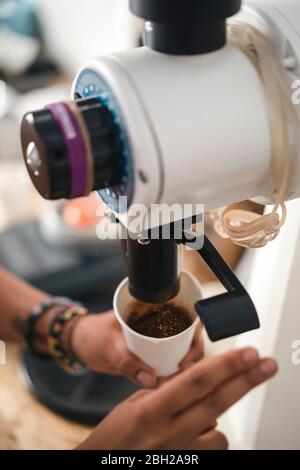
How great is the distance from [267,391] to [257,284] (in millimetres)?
115

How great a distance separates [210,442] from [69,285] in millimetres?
451

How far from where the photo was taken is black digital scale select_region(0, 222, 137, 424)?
87 cm

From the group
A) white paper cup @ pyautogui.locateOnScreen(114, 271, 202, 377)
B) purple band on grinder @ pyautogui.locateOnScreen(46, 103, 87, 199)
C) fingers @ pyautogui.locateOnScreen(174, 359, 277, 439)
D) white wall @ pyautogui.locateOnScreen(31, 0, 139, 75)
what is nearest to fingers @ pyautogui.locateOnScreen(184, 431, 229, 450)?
fingers @ pyautogui.locateOnScreen(174, 359, 277, 439)

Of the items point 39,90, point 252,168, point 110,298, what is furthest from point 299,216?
point 39,90

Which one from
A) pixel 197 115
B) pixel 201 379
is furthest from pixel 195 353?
pixel 197 115

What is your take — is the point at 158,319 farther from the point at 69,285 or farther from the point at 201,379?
the point at 69,285

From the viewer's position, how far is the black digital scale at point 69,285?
0.87 m

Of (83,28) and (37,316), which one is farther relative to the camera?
(83,28)

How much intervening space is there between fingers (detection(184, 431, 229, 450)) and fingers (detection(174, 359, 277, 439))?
17 mm

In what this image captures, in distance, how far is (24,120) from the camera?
408mm

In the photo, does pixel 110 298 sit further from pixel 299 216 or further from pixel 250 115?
pixel 250 115

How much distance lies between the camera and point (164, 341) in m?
0.52

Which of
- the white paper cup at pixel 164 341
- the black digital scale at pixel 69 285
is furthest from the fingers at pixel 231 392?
the black digital scale at pixel 69 285

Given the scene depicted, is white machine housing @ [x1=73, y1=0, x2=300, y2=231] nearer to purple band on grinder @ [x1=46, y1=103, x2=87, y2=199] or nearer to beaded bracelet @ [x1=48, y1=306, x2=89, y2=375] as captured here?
purple band on grinder @ [x1=46, y1=103, x2=87, y2=199]
